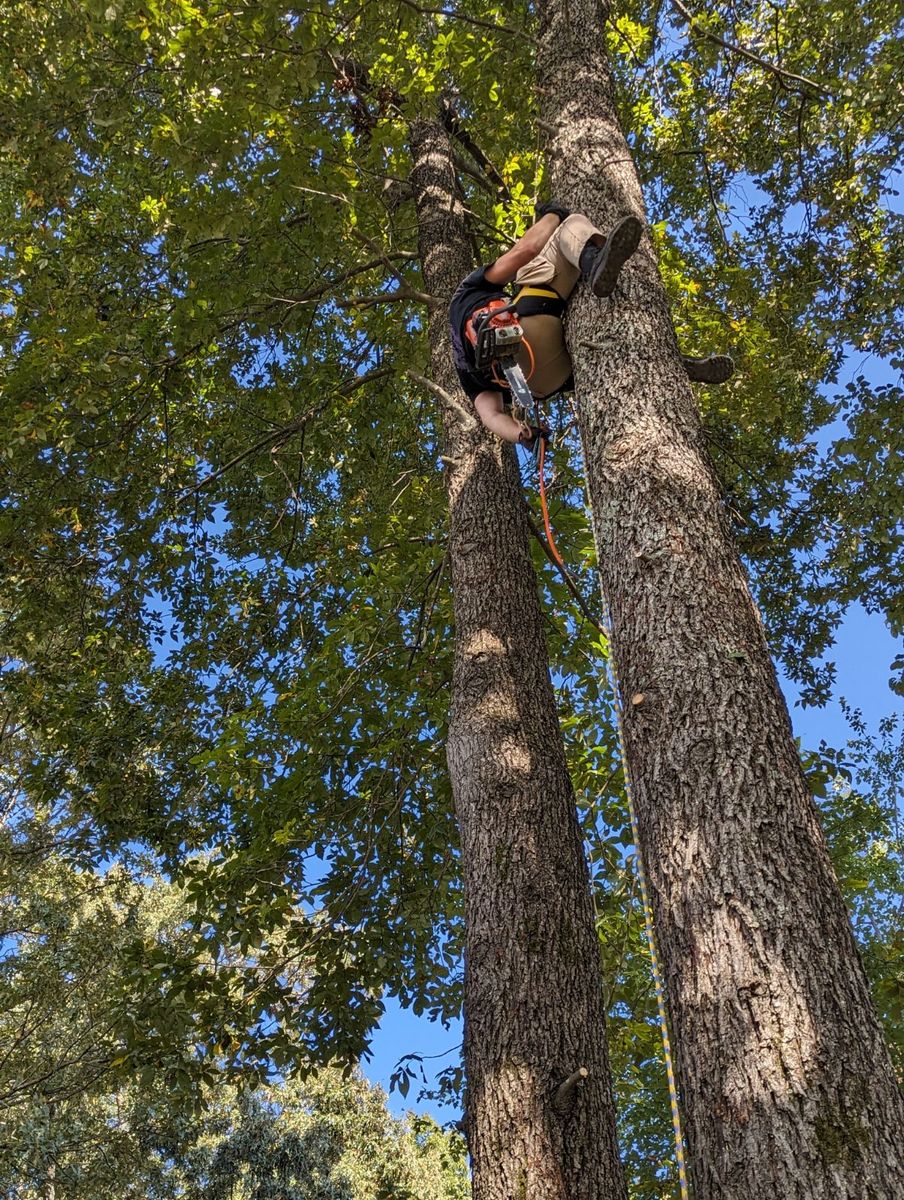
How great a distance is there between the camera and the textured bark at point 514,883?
2.85 meters

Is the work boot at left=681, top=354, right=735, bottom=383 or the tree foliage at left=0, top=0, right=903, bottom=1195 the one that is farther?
the tree foliage at left=0, top=0, right=903, bottom=1195

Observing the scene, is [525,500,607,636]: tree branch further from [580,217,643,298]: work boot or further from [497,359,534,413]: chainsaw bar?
[580,217,643,298]: work boot

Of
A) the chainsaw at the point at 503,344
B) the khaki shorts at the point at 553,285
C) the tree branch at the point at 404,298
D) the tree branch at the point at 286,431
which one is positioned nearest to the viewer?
the khaki shorts at the point at 553,285

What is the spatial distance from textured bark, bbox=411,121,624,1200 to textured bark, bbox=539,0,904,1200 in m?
1.19

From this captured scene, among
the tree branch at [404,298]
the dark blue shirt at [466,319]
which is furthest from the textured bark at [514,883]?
the tree branch at [404,298]

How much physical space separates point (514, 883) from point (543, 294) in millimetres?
2490

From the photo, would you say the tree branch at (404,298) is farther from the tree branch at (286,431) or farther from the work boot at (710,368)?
the work boot at (710,368)

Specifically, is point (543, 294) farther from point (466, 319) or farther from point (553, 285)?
point (466, 319)

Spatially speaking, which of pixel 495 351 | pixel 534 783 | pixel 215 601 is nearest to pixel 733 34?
pixel 495 351

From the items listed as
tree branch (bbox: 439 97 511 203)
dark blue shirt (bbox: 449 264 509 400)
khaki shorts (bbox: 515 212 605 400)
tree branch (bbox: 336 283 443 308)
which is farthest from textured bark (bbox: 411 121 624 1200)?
tree branch (bbox: 439 97 511 203)

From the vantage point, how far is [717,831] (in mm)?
2027

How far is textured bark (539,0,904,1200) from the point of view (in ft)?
5.34

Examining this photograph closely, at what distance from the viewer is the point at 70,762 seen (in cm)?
670

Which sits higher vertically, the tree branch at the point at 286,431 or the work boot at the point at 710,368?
the tree branch at the point at 286,431
